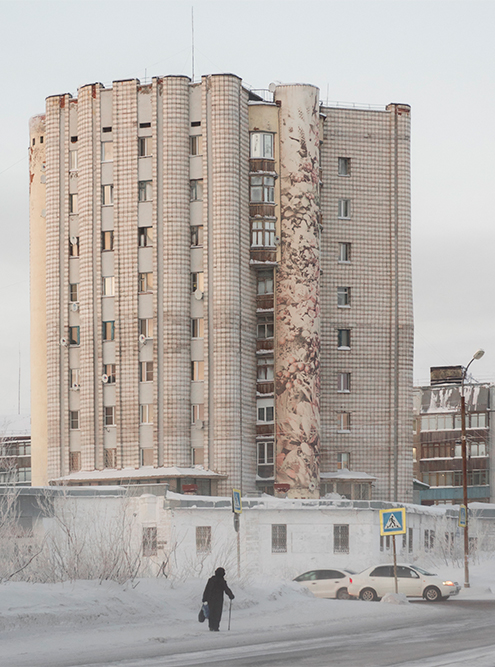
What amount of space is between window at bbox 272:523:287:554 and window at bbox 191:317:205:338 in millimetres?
16459

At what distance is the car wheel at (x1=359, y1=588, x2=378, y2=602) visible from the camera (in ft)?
142

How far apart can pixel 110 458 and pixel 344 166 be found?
89.4ft

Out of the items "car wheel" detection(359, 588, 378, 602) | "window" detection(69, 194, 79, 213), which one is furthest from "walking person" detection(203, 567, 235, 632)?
"window" detection(69, 194, 79, 213)

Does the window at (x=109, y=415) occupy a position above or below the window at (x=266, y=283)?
below

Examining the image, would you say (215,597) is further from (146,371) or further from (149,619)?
(146,371)

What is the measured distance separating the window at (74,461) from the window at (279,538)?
18.5 meters

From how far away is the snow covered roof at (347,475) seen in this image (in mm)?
79438

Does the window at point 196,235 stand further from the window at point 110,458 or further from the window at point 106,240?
the window at point 110,458

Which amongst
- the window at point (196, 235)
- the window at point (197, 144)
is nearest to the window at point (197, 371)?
the window at point (196, 235)

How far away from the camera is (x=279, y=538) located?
64.4m

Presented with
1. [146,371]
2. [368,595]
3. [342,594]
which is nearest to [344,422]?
[146,371]

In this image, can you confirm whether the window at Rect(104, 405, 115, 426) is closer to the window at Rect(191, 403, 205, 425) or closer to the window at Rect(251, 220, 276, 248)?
the window at Rect(191, 403, 205, 425)

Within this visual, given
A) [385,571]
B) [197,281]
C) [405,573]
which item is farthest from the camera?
[197,281]

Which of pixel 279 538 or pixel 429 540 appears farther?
pixel 429 540
